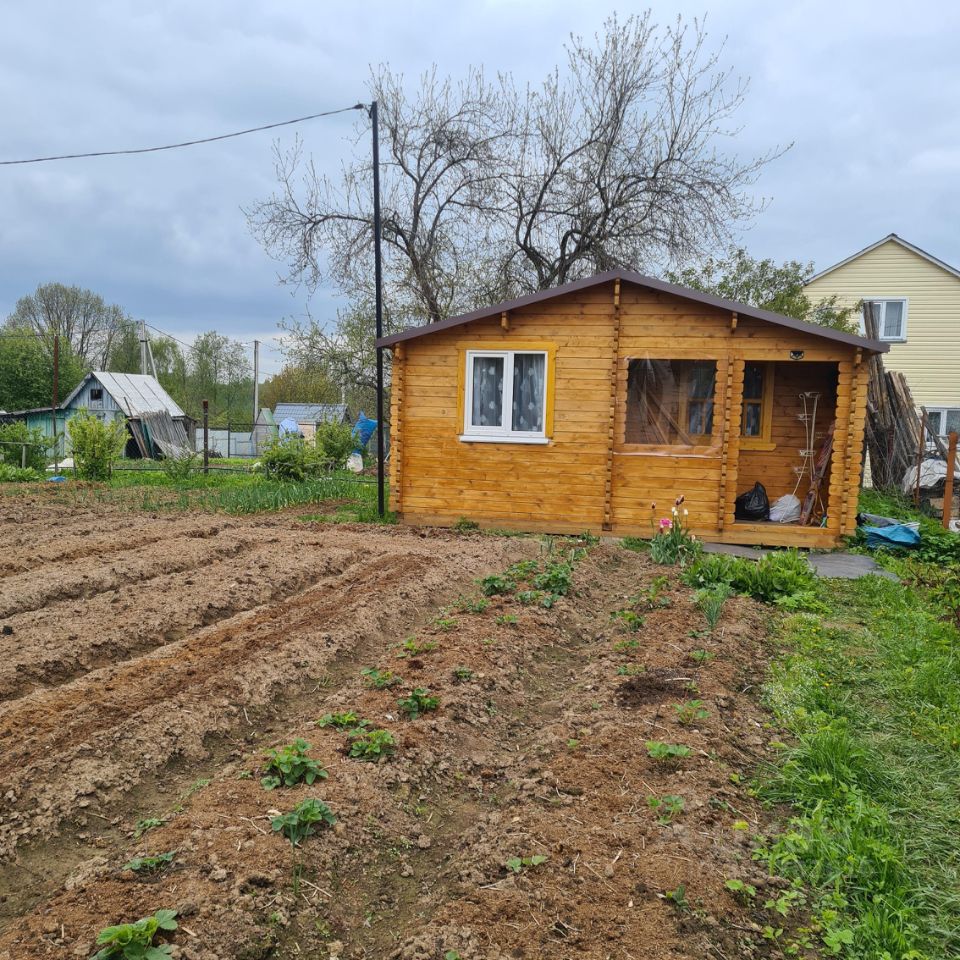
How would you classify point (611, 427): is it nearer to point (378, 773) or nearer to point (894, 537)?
point (894, 537)

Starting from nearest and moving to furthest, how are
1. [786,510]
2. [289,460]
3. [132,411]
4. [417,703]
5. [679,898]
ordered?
[679,898], [417,703], [786,510], [289,460], [132,411]

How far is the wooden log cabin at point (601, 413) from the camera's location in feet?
33.9

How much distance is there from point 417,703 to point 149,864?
5.55 feet

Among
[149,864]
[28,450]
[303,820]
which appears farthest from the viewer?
[28,450]

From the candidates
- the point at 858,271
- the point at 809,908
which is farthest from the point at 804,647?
the point at 858,271

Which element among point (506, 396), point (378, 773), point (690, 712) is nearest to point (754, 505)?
point (506, 396)

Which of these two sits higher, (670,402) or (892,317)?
(892,317)

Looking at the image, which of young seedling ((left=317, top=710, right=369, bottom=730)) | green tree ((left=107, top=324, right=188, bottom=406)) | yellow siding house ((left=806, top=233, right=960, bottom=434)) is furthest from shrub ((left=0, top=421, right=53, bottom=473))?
green tree ((left=107, top=324, right=188, bottom=406))

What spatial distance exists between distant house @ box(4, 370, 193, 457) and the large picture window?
80.3 ft

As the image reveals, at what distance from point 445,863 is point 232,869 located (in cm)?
81

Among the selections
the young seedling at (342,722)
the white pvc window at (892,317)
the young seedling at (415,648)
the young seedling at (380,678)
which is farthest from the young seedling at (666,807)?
the white pvc window at (892,317)

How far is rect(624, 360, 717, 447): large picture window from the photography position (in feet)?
35.6

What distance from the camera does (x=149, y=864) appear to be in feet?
9.05

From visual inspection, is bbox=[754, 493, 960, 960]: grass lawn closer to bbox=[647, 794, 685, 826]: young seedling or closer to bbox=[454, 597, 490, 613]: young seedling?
bbox=[647, 794, 685, 826]: young seedling
